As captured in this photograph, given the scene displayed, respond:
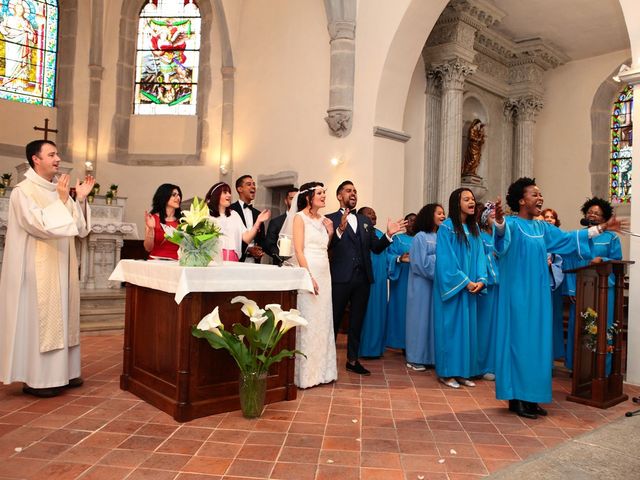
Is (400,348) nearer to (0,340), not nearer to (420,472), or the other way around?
(420,472)

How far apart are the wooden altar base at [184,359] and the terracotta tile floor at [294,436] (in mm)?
98

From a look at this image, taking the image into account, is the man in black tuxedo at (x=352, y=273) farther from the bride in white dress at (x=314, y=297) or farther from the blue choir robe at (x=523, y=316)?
the blue choir robe at (x=523, y=316)

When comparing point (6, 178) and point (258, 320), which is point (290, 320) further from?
point (6, 178)

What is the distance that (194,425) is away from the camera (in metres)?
3.56

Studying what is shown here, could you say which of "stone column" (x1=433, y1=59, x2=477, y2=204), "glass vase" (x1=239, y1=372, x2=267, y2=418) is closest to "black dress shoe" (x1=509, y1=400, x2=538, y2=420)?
"glass vase" (x1=239, y1=372, x2=267, y2=418)

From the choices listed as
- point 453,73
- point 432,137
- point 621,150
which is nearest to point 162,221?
point 432,137

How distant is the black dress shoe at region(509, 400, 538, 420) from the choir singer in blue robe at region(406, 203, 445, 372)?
4.77 feet

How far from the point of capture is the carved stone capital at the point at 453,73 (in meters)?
9.88

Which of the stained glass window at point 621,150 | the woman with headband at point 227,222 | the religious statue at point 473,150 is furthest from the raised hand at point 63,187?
the stained glass window at point 621,150

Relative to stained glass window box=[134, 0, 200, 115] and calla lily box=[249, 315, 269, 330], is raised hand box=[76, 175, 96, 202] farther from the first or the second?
stained glass window box=[134, 0, 200, 115]

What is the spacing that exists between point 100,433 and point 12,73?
10.2 m

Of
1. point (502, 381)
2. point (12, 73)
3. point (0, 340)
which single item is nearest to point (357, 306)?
point (502, 381)

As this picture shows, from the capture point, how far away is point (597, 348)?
4.52 meters

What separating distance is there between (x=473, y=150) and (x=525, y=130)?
5.88 feet
